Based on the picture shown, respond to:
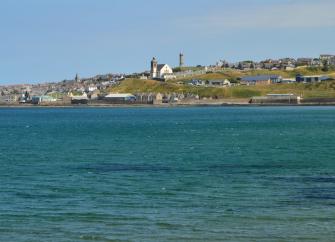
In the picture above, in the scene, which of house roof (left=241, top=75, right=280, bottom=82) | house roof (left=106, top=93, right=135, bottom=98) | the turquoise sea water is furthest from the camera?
house roof (left=241, top=75, right=280, bottom=82)

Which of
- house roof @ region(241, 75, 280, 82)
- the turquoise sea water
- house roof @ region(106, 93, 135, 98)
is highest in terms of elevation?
house roof @ region(241, 75, 280, 82)

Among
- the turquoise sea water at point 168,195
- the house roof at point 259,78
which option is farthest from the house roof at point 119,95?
the turquoise sea water at point 168,195

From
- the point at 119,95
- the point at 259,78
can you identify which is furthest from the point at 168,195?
the point at 259,78

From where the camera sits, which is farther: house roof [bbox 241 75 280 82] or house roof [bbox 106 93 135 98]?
house roof [bbox 241 75 280 82]

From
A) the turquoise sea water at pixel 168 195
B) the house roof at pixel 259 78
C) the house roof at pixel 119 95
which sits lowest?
the house roof at pixel 119 95

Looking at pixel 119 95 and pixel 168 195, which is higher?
pixel 168 195

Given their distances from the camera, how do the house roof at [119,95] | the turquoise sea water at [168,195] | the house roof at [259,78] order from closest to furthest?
the turquoise sea water at [168,195] → the house roof at [119,95] → the house roof at [259,78]

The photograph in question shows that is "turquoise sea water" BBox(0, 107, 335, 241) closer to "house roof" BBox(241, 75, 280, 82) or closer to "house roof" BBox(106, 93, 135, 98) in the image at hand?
"house roof" BBox(106, 93, 135, 98)

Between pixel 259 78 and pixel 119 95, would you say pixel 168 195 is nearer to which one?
pixel 119 95

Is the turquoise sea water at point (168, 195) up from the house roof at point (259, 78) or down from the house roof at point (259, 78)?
down

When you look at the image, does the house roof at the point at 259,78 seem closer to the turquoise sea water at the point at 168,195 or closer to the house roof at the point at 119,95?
the house roof at the point at 119,95

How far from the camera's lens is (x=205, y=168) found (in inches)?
1348

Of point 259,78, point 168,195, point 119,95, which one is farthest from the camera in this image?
point 259,78

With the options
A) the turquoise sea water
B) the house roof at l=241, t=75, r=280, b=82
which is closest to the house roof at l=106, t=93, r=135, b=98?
the house roof at l=241, t=75, r=280, b=82
